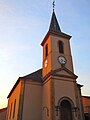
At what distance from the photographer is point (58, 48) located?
19.8 meters

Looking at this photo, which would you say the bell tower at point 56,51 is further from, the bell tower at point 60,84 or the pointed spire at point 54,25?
the pointed spire at point 54,25

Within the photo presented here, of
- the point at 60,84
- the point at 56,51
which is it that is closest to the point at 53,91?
the point at 60,84

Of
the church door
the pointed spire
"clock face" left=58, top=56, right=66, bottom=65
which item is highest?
the pointed spire

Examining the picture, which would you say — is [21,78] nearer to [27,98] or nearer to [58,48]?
[27,98]

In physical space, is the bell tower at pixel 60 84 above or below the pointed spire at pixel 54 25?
below

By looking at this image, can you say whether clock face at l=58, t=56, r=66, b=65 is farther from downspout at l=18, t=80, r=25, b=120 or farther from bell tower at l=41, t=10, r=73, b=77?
downspout at l=18, t=80, r=25, b=120

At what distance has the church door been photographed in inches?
611

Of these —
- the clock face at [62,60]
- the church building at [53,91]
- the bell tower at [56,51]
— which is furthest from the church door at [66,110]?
the clock face at [62,60]

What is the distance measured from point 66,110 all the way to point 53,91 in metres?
2.60

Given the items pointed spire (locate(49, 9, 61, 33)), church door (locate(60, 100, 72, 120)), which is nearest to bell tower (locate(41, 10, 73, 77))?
pointed spire (locate(49, 9, 61, 33))

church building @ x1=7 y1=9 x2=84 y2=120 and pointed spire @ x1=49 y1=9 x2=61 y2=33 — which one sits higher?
pointed spire @ x1=49 y1=9 x2=61 y2=33

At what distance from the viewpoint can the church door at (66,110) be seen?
1552 cm

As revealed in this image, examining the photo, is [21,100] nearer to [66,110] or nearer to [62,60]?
[66,110]

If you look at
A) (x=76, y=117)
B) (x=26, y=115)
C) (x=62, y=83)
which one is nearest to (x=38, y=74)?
(x=62, y=83)
